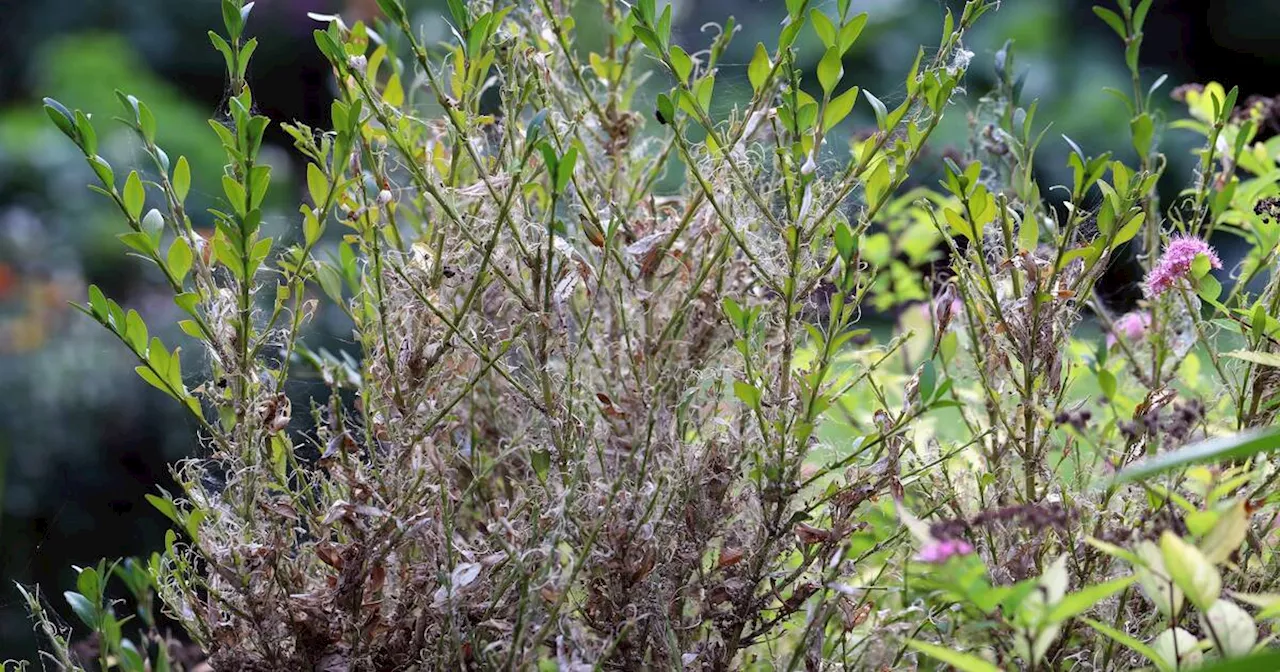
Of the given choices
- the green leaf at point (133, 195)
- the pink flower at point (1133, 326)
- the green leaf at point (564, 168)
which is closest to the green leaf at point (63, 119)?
the green leaf at point (133, 195)

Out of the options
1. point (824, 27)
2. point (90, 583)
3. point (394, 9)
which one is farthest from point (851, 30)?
point (90, 583)

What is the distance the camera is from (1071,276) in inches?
30.9

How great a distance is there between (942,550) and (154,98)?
12.7 ft

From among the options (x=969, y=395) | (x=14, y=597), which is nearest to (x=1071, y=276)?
(x=969, y=395)

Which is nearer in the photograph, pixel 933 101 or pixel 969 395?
pixel 933 101

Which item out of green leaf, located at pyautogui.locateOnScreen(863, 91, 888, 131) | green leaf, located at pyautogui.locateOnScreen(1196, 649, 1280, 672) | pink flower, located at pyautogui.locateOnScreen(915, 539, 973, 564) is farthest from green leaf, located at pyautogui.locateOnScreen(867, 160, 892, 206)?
green leaf, located at pyautogui.locateOnScreen(1196, 649, 1280, 672)

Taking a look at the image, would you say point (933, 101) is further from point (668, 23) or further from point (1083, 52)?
point (1083, 52)

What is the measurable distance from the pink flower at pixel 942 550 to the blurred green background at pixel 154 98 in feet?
6.25

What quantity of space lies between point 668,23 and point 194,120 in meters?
3.57

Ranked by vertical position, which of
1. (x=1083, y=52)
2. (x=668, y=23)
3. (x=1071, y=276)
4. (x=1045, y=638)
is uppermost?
(x=1083, y=52)

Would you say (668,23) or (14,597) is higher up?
(668,23)

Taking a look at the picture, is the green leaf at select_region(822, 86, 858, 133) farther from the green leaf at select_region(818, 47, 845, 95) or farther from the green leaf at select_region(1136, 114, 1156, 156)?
the green leaf at select_region(1136, 114, 1156, 156)

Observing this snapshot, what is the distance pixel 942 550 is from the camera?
495mm

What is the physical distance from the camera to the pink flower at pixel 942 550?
0.49 m
